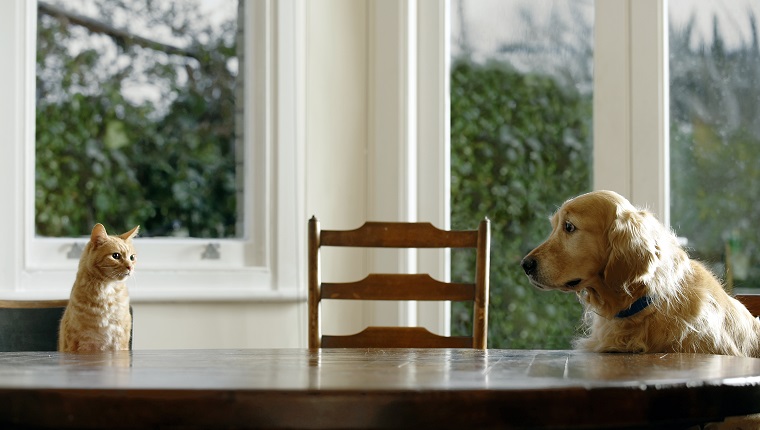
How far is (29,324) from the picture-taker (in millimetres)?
2076

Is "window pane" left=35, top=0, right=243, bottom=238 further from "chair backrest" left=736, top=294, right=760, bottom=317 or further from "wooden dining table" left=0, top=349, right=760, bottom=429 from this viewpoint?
"wooden dining table" left=0, top=349, right=760, bottom=429

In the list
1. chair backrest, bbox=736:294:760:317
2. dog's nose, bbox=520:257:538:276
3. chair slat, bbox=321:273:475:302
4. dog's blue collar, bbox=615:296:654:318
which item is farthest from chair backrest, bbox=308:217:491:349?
chair backrest, bbox=736:294:760:317

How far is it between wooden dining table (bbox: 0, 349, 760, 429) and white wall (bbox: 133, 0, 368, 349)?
5.87ft

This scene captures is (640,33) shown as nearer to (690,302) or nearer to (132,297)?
(690,302)

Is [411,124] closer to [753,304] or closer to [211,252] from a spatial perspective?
[211,252]

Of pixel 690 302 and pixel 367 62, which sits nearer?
pixel 690 302

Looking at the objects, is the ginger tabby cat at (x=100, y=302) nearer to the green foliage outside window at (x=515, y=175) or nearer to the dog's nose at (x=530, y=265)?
the dog's nose at (x=530, y=265)

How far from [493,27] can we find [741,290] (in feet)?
3.81

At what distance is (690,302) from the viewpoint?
1.67m

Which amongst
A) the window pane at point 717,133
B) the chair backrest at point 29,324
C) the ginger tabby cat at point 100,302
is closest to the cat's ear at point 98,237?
the ginger tabby cat at point 100,302

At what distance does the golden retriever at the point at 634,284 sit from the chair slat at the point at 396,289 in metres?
0.41

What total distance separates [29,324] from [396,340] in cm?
86

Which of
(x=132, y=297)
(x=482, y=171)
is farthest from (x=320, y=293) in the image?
(x=482, y=171)

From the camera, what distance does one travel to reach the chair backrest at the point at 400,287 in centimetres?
218
